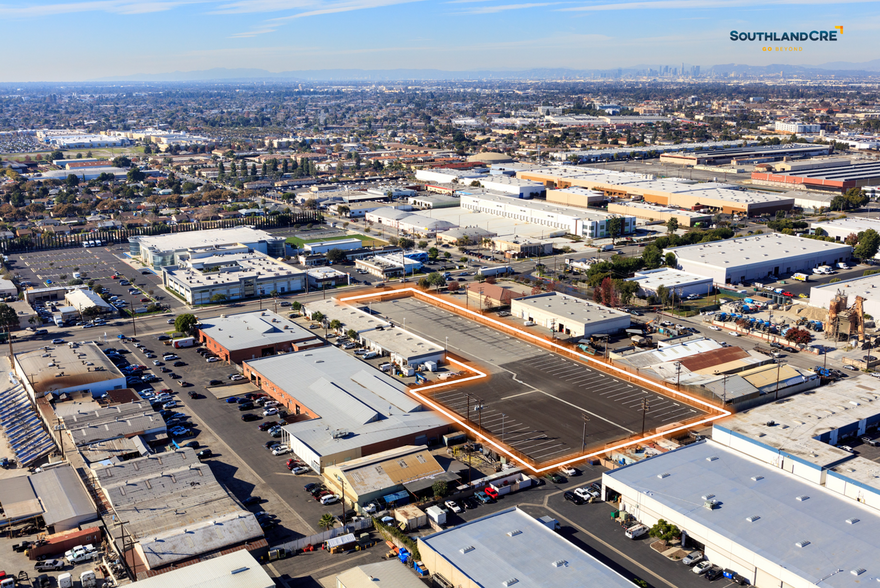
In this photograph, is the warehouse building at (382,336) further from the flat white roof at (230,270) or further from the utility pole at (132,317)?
the utility pole at (132,317)

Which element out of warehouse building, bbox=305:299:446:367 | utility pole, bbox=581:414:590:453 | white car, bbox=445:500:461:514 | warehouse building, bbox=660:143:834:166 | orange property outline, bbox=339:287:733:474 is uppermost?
warehouse building, bbox=660:143:834:166

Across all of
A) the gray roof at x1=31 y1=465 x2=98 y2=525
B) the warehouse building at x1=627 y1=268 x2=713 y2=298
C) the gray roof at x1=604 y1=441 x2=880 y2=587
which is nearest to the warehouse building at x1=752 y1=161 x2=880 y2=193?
the warehouse building at x1=627 y1=268 x2=713 y2=298

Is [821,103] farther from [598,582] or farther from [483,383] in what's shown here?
[598,582]

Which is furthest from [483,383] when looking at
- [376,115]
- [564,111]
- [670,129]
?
[376,115]

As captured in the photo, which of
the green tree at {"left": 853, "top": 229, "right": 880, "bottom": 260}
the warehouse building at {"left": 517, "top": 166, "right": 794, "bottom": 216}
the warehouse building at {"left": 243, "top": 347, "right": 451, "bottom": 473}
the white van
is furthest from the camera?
the warehouse building at {"left": 517, "top": 166, "right": 794, "bottom": 216}

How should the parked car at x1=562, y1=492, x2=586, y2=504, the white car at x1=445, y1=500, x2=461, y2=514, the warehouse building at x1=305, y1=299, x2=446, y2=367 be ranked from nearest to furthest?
the white car at x1=445, y1=500, x2=461, y2=514, the parked car at x1=562, y1=492, x2=586, y2=504, the warehouse building at x1=305, y1=299, x2=446, y2=367

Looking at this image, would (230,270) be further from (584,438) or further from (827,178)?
(827,178)

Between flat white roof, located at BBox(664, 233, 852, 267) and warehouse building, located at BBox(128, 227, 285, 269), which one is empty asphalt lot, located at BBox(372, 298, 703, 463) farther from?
warehouse building, located at BBox(128, 227, 285, 269)

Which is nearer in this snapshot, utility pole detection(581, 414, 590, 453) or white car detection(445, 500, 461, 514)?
white car detection(445, 500, 461, 514)
